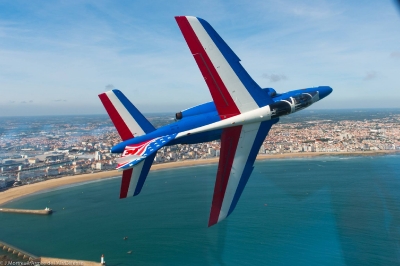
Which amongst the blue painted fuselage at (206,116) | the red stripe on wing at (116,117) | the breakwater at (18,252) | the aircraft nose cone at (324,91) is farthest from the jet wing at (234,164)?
the breakwater at (18,252)

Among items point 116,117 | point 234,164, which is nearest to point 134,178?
point 116,117

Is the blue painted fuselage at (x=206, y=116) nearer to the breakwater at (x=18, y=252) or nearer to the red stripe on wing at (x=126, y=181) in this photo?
the red stripe on wing at (x=126, y=181)

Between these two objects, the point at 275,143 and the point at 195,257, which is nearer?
the point at 195,257

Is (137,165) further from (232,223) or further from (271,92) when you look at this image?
(232,223)

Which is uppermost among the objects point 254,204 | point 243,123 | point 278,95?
point 278,95

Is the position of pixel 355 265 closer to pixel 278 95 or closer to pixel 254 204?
pixel 254 204

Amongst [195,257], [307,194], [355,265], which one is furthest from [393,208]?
[195,257]
